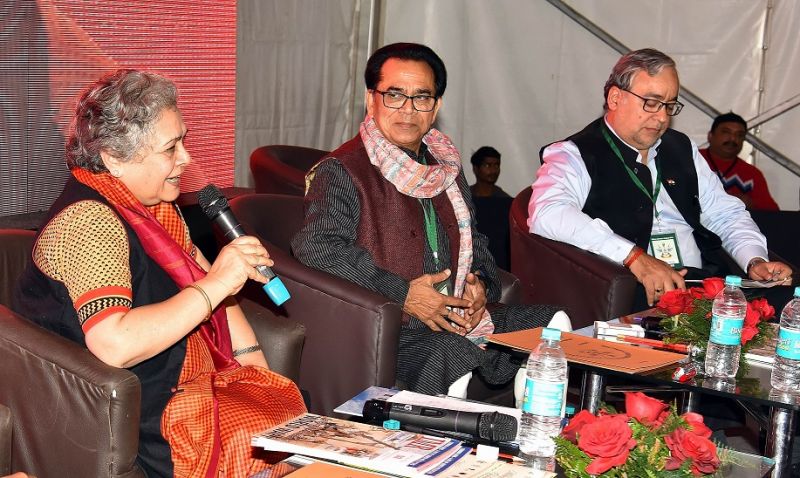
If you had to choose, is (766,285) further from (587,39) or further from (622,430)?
(587,39)

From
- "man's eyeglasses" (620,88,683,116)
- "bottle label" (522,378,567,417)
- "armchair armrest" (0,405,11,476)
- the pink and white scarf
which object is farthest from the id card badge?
"armchair armrest" (0,405,11,476)

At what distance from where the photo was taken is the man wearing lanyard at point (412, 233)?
334cm

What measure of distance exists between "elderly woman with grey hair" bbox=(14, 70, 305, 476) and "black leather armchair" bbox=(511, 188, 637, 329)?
5.26 ft

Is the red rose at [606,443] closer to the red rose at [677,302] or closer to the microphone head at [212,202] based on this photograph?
the microphone head at [212,202]

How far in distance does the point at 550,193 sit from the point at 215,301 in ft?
6.36

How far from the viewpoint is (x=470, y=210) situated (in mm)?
3814

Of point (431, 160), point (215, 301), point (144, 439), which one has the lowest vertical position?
point (144, 439)

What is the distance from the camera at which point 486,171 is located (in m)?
6.69

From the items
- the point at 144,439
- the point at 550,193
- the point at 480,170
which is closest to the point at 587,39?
the point at 480,170

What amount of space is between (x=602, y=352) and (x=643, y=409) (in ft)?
2.95

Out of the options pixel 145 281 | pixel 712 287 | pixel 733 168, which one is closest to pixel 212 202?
pixel 145 281

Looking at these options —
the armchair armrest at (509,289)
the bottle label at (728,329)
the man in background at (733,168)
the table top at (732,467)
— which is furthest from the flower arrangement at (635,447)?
the man in background at (733,168)

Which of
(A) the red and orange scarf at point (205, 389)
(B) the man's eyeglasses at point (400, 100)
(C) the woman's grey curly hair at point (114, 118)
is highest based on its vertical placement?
(B) the man's eyeglasses at point (400, 100)

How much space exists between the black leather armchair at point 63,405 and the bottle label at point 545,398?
0.91 metres
